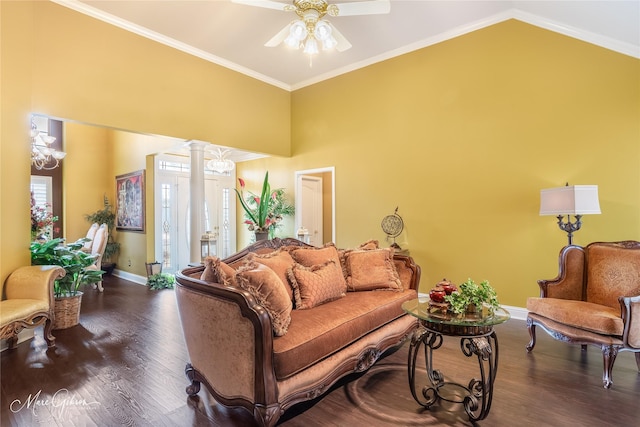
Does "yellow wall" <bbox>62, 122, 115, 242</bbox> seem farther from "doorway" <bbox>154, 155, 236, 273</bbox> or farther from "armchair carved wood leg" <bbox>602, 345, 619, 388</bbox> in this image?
"armchair carved wood leg" <bbox>602, 345, 619, 388</bbox>

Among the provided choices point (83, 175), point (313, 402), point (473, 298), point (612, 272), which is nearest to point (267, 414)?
point (313, 402)

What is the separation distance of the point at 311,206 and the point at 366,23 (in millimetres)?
3819

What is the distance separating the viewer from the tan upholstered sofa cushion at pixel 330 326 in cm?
192

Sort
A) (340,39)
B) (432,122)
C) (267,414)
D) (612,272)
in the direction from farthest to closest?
(432,122) → (340,39) → (612,272) → (267,414)

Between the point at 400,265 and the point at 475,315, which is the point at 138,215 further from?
the point at 475,315

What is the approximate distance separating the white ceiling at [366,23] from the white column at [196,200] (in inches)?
61.7

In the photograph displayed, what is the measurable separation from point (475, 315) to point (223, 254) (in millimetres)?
6675

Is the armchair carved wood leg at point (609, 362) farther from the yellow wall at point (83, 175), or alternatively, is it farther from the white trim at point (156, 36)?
the yellow wall at point (83, 175)

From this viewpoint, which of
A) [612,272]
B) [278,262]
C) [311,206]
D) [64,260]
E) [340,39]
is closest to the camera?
[278,262]

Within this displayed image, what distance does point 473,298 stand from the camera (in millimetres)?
2172

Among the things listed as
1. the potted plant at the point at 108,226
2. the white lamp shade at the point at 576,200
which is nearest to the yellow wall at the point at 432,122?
the white lamp shade at the point at 576,200

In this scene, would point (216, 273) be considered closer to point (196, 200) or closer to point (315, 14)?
point (315, 14)

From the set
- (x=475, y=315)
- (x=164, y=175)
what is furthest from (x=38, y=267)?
(x=475, y=315)

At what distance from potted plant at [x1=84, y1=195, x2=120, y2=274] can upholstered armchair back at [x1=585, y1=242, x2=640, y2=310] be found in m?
8.32
